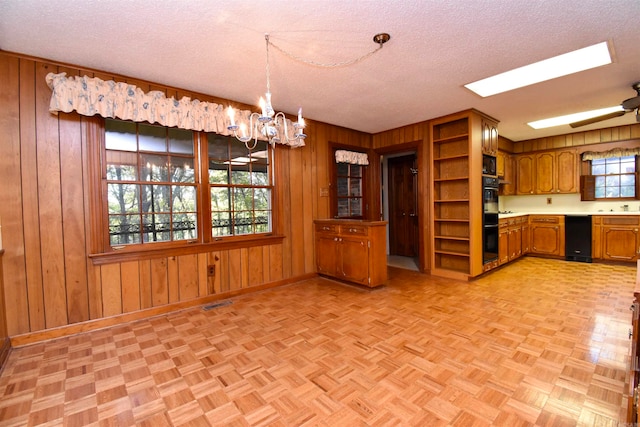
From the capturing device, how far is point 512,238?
210 inches

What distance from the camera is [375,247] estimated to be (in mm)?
3908

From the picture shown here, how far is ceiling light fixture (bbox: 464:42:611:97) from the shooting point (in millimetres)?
2803

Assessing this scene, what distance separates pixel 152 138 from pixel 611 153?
24.8 feet

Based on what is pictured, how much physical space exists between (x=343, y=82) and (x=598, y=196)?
5793mm

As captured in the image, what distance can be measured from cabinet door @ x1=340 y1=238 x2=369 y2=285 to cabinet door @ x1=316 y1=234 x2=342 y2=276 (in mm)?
138

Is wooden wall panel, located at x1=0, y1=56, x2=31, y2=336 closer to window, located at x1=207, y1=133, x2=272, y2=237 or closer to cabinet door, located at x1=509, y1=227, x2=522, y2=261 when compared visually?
window, located at x1=207, y1=133, x2=272, y2=237

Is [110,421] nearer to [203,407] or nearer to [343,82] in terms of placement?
[203,407]

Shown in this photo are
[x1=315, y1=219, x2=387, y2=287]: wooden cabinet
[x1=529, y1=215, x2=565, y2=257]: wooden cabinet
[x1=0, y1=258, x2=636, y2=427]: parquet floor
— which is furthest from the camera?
[x1=529, y1=215, x2=565, y2=257]: wooden cabinet

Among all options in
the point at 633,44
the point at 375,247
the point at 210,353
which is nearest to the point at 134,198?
the point at 210,353

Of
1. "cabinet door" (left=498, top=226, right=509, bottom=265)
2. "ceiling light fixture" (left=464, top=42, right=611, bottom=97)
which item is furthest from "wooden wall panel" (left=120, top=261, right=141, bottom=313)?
"cabinet door" (left=498, top=226, right=509, bottom=265)

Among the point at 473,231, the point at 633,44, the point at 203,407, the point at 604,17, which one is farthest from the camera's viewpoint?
the point at 473,231

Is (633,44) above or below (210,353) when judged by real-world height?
above

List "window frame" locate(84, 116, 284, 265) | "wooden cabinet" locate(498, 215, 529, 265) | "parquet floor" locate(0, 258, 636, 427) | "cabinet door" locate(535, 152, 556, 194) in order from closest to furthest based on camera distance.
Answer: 1. "parquet floor" locate(0, 258, 636, 427)
2. "window frame" locate(84, 116, 284, 265)
3. "wooden cabinet" locate(498, 215, 529, 265)
4. "cabinet door" locate(535, 152, 556, 194)

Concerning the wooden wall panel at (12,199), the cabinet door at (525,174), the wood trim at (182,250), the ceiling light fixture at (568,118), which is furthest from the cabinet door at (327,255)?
the cabinet door at (525,174)
